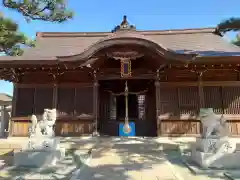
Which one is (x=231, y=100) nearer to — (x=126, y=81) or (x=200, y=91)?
(x=200, y=91)

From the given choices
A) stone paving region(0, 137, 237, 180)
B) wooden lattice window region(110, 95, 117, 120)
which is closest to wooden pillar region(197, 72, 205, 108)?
stone paving region(0, 137, 237, 180)

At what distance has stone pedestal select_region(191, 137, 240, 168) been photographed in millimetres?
5570

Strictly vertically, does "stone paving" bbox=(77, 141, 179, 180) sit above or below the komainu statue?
below

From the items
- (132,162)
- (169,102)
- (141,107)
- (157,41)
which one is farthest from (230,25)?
(132,162)

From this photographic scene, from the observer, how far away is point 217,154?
563 cm

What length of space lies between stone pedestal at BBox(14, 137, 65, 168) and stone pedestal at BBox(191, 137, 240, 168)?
437 cm

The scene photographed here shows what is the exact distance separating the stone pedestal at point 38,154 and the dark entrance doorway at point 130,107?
14.8 ft

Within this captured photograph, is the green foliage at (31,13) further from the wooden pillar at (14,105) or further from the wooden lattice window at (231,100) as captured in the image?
the wooden lattice window at (231,100)

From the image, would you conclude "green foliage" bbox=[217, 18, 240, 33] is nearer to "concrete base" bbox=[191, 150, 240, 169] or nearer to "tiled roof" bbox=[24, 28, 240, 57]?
"tiled roof" bbox=[24, 28, 240, 57]

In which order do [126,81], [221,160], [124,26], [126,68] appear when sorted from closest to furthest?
1. [221,160]
2. [126,68]
3. [126,81]
4. [124,26]

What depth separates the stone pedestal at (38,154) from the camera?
5898 millimetres

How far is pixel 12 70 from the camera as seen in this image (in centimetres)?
934

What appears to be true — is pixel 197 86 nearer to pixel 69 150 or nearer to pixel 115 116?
pixel 115 116

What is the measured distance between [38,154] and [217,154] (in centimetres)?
517
